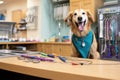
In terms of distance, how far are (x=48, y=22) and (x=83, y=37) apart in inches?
116

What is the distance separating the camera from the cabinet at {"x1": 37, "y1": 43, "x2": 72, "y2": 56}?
3.88 m

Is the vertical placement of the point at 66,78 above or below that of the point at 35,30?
below

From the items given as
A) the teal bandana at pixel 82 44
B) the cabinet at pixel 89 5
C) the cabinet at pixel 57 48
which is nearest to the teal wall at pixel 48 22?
the cabinet at pixel 57 48

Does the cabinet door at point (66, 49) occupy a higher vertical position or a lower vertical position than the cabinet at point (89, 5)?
lower

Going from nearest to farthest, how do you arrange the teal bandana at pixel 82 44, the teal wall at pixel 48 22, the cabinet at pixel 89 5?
the teal bandana at pixel 82 44 < the cabinet at pixel 89 5 < the teal wall at pixel 48 22

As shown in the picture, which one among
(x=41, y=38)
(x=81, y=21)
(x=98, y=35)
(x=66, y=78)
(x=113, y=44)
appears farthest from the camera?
(x=41, y=38)

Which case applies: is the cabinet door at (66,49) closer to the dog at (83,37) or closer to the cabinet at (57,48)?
the cabinet at (57,48)

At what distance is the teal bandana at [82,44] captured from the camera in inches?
85.4

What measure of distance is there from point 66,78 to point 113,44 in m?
3.00

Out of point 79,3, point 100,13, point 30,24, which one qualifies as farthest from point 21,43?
point 100,13

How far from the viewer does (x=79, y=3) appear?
13.1ft

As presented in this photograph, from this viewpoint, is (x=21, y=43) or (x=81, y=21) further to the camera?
(x=21, y=43)

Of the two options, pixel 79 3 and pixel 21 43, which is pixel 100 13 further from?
pixel 21 43

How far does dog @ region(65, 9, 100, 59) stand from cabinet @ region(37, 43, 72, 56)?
1234 mm
